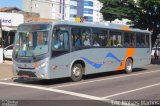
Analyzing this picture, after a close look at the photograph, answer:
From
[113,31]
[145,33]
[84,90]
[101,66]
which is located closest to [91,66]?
[101,66]

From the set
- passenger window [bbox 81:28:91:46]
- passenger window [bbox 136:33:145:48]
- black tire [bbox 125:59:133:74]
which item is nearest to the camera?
passenger window [bbox 81:28:91:46]

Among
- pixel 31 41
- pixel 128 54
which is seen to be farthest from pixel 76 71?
pixel 128 54

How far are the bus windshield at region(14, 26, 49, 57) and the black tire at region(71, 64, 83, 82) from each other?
6.97ft

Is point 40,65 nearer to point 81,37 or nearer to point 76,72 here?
point 76,72

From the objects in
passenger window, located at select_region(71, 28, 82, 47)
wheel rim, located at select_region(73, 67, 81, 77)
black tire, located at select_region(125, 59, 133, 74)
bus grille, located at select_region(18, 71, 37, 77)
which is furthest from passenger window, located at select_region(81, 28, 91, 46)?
black tire, located at select_region(125, 59, 133, 74)

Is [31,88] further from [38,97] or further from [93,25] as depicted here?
[93,25]

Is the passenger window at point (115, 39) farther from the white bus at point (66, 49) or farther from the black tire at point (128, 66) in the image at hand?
the black tire at point (128, 66)

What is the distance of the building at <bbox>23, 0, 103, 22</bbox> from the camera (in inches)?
4892

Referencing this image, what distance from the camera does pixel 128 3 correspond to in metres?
37.3

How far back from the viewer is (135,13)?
121ft

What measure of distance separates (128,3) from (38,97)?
2569 cm

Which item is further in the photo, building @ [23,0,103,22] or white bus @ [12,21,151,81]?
building @ [23,0,103,22]

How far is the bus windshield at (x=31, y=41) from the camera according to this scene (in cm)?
1664

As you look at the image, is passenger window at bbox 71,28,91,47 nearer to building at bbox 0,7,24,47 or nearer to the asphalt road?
the asphalt road
